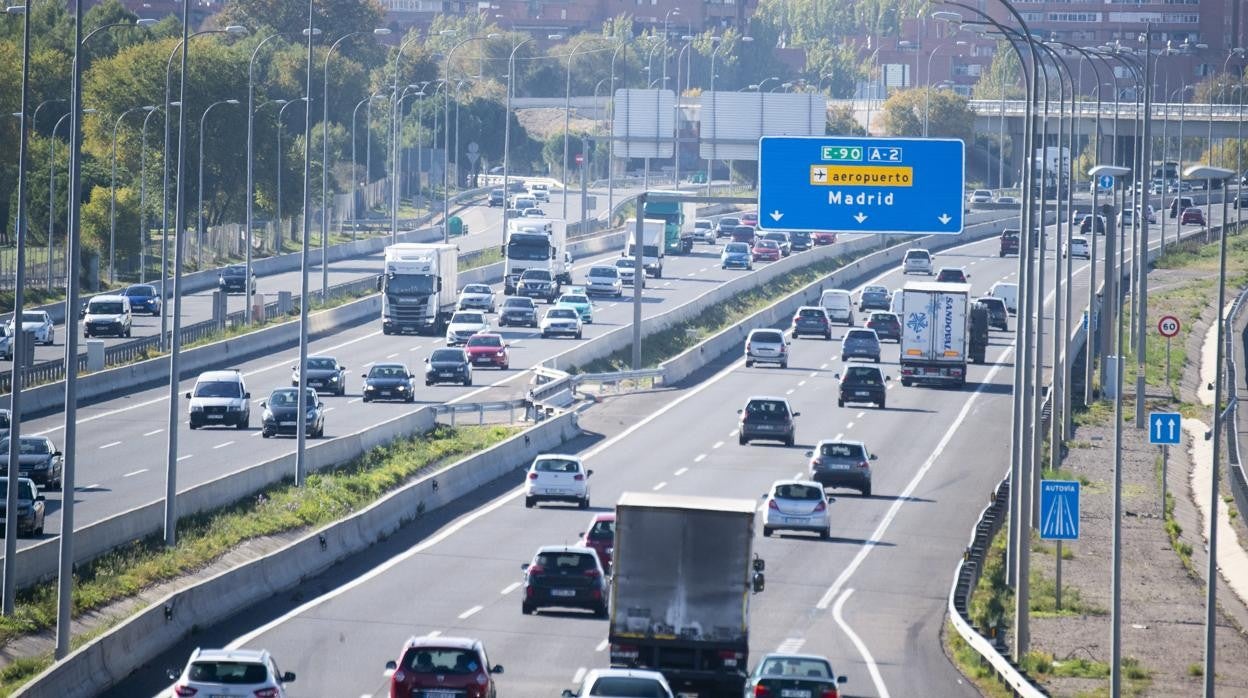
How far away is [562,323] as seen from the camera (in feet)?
277

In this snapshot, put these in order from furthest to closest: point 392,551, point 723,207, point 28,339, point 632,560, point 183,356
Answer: point 723,207, point 183,356, point 28,339, point 392,551, point 632,560

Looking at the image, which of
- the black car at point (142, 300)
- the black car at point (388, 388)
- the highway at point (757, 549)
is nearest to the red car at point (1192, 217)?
the highway at point (757, 549)

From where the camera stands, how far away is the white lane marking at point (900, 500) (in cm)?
4031

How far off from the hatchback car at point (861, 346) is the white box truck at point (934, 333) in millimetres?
4623

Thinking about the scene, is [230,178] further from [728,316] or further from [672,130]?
[728,316]

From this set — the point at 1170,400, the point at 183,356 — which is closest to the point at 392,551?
the point at 183,356

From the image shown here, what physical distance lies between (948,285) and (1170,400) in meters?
8.49

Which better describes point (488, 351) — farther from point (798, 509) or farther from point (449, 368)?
point (798, 509)

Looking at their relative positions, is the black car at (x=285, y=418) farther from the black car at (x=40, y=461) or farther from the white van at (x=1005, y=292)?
the white van at (x=1005, y=292)

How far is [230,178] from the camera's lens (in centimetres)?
12031

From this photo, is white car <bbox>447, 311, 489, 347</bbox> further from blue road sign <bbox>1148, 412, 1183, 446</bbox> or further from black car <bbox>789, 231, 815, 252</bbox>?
black car <bbox>789, 231, 815, 252</bbox>

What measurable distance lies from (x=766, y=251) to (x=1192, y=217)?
37209 millimetres

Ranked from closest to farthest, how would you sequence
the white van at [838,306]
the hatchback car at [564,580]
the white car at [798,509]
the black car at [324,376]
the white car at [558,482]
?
the hatchback car at [564,580] → the white car at [798,509] → the white car at [558,482] → the black car at [324,376] → the white van at [838,306]

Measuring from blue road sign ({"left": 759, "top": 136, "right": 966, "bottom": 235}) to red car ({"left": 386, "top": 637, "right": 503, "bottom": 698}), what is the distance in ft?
83.1
